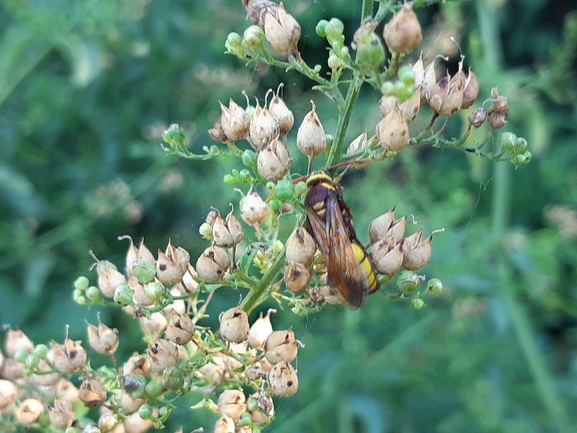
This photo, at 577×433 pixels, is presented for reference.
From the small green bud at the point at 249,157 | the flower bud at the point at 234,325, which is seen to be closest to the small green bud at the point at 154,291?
the flower bud at the point at 234,325

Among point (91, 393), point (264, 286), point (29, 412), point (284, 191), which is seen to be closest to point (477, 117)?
point (284, 191)

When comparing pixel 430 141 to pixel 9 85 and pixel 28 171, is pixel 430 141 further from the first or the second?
pixel 28 171

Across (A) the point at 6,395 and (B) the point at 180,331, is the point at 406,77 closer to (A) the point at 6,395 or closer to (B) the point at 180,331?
(B) the point at 180,331

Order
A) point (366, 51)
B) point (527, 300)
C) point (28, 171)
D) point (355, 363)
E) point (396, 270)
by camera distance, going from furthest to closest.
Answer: point (28, 171) → point (527, 300) → point (355, 363) → point (396, 270) → point (366, 51)

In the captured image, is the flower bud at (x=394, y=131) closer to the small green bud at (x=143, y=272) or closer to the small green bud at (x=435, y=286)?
the small green bud at (x=435, y=286)

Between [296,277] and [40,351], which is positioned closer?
[296,277]

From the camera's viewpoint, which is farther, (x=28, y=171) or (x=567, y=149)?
(x=567, y=149)

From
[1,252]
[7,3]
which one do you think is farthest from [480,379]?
[7,3]

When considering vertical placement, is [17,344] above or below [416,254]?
above
